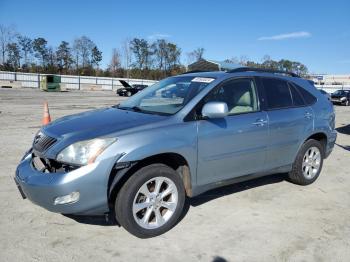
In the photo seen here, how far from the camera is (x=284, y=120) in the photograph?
516 cm

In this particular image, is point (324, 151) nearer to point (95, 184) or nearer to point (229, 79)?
point (229, 79)

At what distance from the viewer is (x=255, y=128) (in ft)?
15.6

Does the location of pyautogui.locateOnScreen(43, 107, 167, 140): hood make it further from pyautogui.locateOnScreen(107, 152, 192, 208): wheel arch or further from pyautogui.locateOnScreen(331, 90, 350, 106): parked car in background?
pyautogui.locateOnScreen(331, 90, 350, 106): parked car in background

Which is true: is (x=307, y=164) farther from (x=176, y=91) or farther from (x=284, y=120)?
(x=176, y=91)

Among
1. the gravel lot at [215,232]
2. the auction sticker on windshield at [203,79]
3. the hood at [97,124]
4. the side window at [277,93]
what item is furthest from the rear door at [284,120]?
the hood at [97,124]

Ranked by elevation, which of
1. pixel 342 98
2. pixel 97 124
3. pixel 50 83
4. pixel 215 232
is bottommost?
pixel 215 232

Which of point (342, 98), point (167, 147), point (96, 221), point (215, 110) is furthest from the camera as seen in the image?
point (342, 98)

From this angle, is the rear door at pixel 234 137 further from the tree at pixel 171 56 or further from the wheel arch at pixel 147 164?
the tree at pixel 171 56

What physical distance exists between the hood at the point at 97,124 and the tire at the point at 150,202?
518 mm

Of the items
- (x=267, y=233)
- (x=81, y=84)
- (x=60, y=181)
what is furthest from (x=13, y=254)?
(x=81, y=84)

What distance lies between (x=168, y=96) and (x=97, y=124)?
3.80 feet

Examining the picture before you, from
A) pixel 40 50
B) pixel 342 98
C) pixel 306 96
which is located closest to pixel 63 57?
pixel 40 50

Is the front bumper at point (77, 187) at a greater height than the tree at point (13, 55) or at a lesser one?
lesser

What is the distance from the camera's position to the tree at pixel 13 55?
7344 cm
